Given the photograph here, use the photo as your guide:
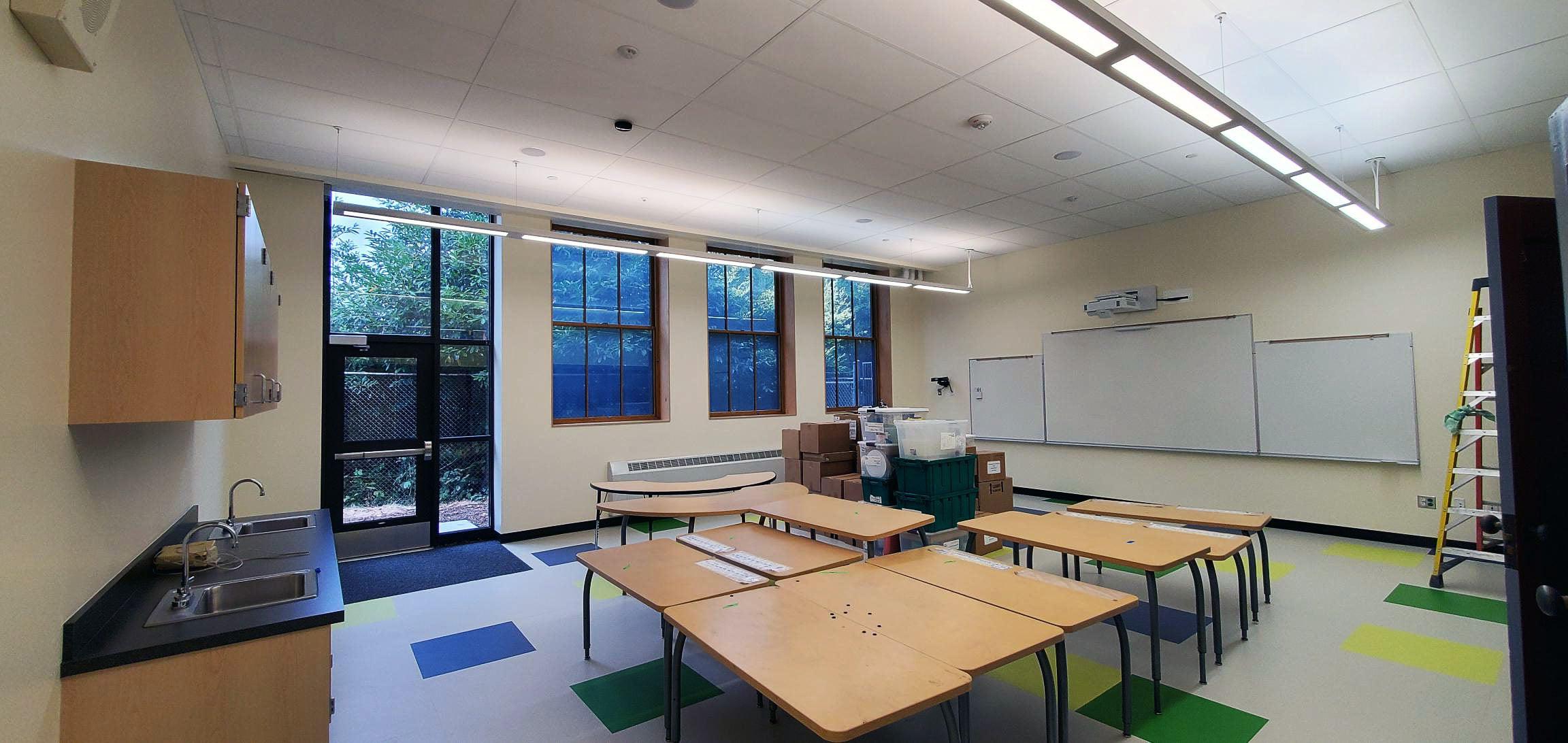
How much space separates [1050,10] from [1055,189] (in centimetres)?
389

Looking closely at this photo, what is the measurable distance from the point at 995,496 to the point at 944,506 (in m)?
1.10

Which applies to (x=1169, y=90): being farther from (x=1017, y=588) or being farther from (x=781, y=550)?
(x=781, y=550)

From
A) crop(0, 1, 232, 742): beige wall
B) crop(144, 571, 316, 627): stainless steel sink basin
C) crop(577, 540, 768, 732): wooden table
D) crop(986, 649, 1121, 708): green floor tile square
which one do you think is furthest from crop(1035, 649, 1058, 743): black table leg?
crop(0, 1, 232, 742): beige wall

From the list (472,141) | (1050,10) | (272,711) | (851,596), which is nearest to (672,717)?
(851,596)

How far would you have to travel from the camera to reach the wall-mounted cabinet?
5.44 feet

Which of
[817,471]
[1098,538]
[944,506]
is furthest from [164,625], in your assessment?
[817,471]

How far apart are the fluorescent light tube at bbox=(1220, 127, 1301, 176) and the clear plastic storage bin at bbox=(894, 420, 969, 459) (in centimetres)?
249

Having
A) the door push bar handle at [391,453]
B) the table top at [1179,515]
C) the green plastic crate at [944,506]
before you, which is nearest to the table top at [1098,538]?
the table top at [1179,515]

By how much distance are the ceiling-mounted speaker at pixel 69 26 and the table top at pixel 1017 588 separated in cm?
302

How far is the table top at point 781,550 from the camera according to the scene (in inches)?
112

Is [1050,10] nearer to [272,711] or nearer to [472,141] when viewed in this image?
[272,711]

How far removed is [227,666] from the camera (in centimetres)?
172

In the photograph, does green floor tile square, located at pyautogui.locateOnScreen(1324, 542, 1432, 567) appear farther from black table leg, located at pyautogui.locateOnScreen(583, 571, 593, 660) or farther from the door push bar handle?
the door push bar handle

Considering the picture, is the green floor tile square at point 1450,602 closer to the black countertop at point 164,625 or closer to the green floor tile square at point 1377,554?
the green floor tile square at point 1377,554
